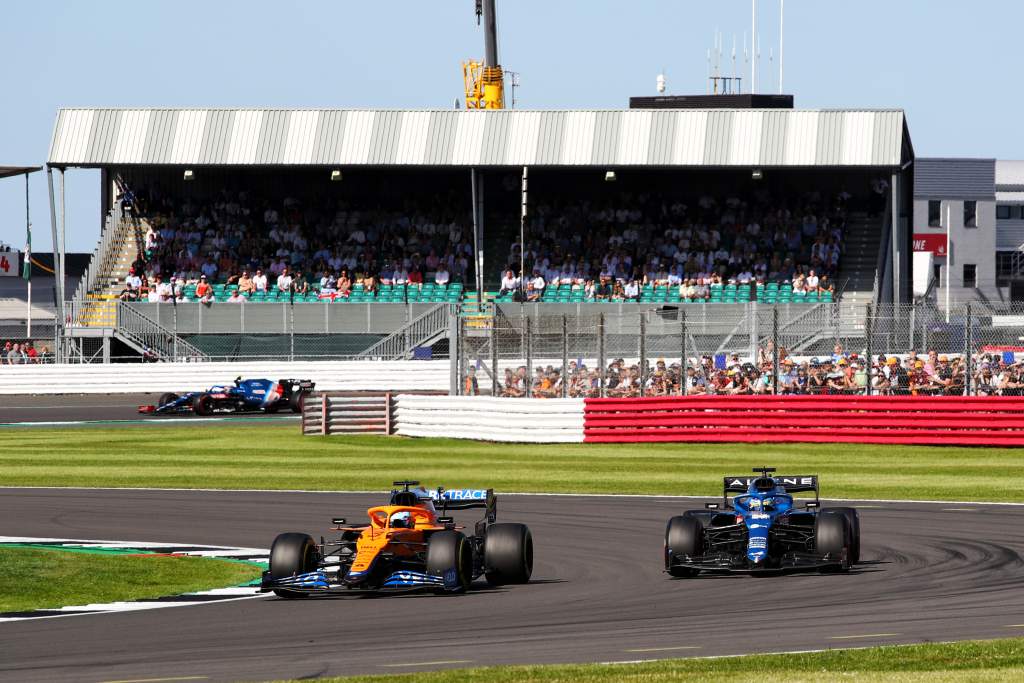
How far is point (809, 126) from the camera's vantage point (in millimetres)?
52094

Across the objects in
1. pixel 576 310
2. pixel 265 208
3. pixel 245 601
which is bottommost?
pixel 245 601

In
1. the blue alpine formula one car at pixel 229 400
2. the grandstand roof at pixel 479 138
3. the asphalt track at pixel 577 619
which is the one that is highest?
the grandstand roof at pixel 479 138

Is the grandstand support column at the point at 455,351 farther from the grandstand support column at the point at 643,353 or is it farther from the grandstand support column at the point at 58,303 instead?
the grandstand support column at the point at 58,303

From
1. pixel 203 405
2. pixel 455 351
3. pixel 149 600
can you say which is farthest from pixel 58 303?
pixel 149 600

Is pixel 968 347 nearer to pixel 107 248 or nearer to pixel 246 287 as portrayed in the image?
pixel 246 287

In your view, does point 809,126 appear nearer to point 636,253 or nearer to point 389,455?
point 636,253

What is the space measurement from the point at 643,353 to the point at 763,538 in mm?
16769

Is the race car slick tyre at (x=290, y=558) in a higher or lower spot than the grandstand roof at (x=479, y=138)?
lower

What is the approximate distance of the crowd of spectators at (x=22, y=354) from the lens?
168ft

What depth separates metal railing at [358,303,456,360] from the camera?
159 ft

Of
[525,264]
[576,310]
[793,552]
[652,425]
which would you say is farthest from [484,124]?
[793,552]

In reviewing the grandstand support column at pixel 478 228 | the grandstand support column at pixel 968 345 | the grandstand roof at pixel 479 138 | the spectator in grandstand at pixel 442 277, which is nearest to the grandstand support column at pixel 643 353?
the grandstand support column at pixel 968 345

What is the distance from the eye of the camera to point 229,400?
137 ft

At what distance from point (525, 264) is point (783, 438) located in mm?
23314
